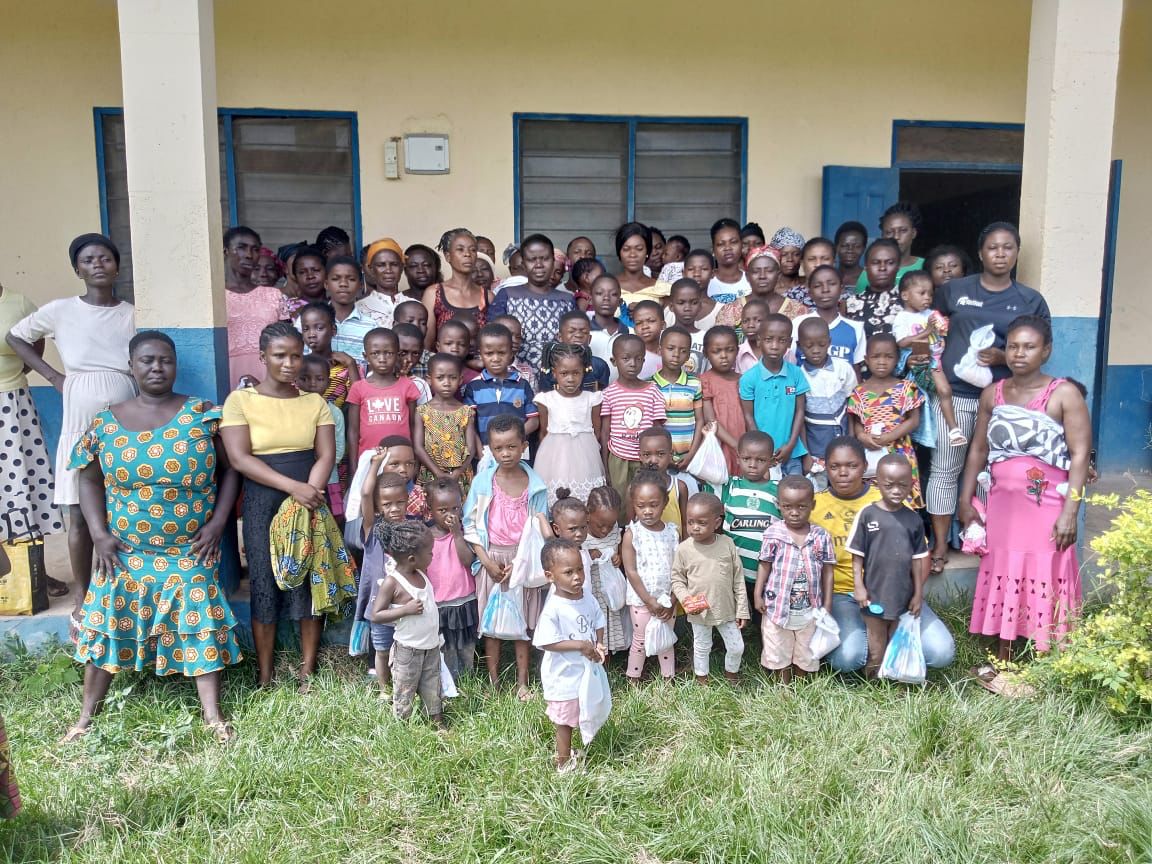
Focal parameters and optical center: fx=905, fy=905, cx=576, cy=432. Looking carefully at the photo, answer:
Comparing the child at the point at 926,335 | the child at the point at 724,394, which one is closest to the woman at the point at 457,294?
the child at the point at 724,394

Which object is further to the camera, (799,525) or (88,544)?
(88,544)

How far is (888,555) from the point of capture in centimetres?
347

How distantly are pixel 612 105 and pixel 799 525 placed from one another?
3798 mm

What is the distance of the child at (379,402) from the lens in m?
3.77

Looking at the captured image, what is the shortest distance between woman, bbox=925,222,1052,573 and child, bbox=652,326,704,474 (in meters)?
1.15

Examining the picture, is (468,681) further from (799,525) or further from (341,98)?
(341,98)

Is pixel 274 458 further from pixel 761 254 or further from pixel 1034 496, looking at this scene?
pixel 1034 496

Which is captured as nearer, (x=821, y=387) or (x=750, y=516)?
(x=750, y=516)

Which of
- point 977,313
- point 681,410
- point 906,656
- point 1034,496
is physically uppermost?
point 977,313

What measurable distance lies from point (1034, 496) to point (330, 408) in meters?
2.86

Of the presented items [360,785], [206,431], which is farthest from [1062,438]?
[206,431]

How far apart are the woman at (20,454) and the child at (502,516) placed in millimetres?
2083

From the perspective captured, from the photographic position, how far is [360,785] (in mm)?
2873

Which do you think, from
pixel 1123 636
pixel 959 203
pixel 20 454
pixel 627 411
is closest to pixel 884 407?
pixel 627 411
